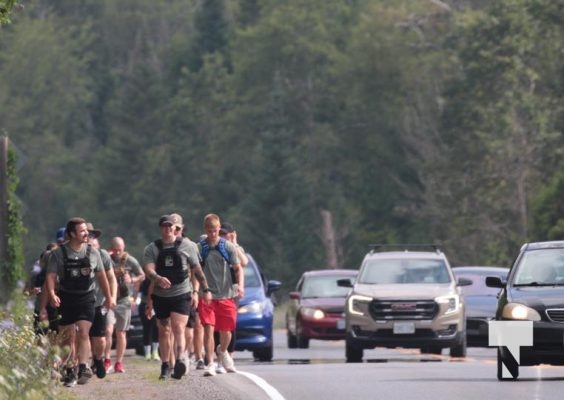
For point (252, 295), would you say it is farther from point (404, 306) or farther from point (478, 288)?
point (478, 288)

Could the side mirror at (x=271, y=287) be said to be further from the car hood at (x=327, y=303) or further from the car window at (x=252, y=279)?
the car hood at (x=327, y=303)

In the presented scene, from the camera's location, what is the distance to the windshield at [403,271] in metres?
31.7

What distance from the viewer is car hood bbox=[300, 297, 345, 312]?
38.5 metres

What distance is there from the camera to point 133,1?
12975 cm

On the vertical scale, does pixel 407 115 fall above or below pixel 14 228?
above

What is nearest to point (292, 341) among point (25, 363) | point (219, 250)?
point (219, 250)

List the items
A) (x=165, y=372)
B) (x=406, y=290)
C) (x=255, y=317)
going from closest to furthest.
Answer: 1. (x=165, y=372)
2. (x=406, y=290)
3. (x=255, y=317)

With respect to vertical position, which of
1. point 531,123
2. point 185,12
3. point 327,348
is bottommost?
point 327,348

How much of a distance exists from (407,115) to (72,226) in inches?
2828

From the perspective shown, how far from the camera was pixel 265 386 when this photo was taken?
22688 millimetres

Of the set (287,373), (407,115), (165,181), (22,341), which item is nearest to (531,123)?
(407,115)

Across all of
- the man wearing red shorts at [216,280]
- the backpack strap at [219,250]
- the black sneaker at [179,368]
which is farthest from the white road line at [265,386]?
the backpack strap at [219,250]

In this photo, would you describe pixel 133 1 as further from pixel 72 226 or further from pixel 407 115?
pixel 72 226

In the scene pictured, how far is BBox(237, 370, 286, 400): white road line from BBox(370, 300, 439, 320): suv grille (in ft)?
16.4
